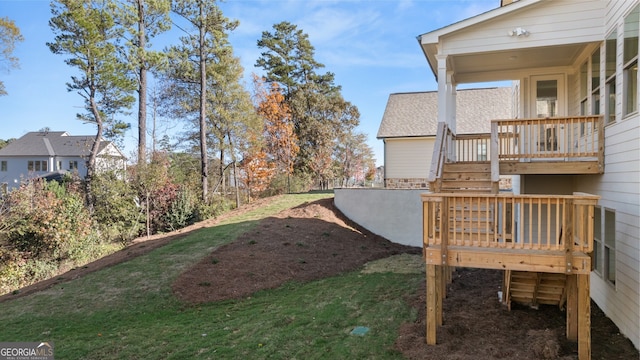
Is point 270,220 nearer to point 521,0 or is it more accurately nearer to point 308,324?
point 308,324

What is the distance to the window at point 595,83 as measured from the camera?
6.76 metres

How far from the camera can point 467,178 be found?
746 cm

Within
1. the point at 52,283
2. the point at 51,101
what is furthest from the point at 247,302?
the point at 51,101

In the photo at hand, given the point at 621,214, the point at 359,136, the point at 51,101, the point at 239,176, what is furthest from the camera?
the point at 359,136

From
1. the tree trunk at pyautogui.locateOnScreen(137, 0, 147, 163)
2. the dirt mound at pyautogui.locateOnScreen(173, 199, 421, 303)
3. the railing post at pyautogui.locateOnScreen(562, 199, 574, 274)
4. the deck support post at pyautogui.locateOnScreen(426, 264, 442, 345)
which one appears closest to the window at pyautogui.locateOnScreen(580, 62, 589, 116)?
the railing post at pyautogui.locateOnScreen(562, 199, 574, 274)

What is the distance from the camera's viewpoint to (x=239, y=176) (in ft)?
79.8

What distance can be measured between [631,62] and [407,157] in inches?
500

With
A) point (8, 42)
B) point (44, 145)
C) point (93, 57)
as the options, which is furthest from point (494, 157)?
point (44, 145)

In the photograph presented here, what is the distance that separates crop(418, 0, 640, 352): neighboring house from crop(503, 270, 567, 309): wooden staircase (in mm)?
601

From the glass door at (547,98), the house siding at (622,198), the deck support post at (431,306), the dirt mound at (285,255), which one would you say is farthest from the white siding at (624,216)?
the dirt mound at (285,255)

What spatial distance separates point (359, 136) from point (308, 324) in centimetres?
3182

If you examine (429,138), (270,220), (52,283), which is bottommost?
(52,283)

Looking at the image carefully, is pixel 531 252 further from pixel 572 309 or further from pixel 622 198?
pixel 622 198

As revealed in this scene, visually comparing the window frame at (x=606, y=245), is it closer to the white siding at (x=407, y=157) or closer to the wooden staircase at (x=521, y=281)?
the wooden staircase at (x=521, y=281)
